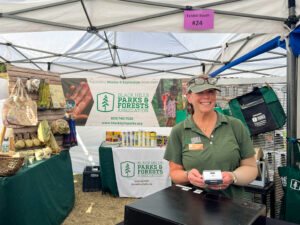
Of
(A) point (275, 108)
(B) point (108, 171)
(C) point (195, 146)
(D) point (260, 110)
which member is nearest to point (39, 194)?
(B) point (108, 171)

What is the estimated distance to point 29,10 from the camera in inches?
88.7

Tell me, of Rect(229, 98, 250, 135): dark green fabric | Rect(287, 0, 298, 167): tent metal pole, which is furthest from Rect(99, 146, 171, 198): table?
Rect(287, 0, 298, 167): tent metal pole

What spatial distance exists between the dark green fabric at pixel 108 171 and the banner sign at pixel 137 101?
37.1 inches

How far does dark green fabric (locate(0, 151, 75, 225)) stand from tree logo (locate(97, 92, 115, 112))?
172 cm

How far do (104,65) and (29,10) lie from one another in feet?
9.95

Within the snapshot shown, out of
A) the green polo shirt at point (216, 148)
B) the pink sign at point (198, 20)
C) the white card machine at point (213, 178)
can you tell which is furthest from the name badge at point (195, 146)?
the pink sign at point (198, 20)

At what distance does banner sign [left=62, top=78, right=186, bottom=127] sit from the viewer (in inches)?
187

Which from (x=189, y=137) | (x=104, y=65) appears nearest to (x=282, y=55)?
(x=104, y=65)

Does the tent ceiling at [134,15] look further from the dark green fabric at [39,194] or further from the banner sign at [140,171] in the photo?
the banner sign at [140,171]

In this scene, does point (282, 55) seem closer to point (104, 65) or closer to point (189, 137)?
point (104, 65)

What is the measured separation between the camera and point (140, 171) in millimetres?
3998

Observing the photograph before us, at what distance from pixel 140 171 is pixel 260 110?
91.8 inches

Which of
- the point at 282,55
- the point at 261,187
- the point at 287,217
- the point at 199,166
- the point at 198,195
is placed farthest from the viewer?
the point at 282,55

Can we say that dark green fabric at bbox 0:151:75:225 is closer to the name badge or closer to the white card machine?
the name badge
